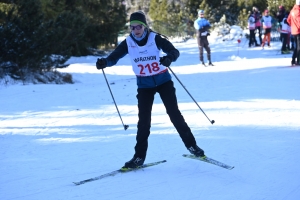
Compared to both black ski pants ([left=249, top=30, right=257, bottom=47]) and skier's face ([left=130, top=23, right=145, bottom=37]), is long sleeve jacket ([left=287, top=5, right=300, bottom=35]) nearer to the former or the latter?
skier's face ([left=130, top=23, right=145, bottom=37])

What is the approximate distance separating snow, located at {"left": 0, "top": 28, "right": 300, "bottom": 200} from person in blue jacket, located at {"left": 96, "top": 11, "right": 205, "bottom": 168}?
1.31 feet

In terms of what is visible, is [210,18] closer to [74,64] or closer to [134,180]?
[74,64]

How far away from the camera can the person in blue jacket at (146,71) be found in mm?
4637

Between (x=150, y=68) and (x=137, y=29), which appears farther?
(x=150, y=68)

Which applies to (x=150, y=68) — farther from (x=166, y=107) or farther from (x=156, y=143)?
(x=156, y=143)

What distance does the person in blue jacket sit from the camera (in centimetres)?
464

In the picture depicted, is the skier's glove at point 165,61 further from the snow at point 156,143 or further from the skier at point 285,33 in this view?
the skier at point 285,33

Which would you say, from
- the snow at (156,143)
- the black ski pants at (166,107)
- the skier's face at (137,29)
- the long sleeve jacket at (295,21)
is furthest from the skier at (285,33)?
the skier's face at (137,29)

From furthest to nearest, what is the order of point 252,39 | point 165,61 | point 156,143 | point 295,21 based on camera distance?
point 252,39, point 295,21, point 156,143, point 165,61

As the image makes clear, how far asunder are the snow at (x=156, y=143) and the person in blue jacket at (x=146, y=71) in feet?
1.31

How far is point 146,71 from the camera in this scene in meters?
4.71

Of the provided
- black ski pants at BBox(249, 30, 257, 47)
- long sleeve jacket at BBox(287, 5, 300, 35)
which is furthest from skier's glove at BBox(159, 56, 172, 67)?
black ski pants at BBox(249, 30, 257, 47)

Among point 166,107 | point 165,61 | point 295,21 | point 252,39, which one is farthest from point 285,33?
point 165,61

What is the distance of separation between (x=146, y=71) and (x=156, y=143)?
5.53 ft
